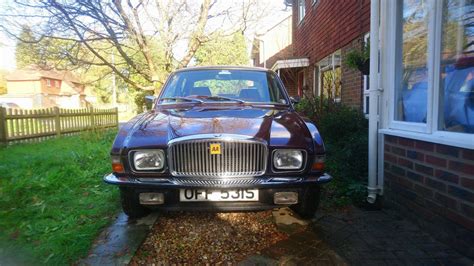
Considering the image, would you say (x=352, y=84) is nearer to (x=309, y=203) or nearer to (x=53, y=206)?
(x=309, y=203)

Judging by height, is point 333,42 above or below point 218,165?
above

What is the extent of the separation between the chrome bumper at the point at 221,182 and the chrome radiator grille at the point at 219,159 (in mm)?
51

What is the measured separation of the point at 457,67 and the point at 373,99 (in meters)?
1.02

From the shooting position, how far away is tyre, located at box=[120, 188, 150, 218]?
3018 mm

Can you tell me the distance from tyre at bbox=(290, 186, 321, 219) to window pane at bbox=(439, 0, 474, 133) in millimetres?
1248

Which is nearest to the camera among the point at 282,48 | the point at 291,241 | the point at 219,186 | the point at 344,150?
the point at 219,186

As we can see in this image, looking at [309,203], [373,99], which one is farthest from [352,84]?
[309,203]

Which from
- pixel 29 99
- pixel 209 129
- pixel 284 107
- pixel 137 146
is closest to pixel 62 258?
pixel 137 146

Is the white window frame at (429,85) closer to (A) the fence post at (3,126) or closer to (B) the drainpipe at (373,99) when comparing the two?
(B) the drainpipe at (373,99)

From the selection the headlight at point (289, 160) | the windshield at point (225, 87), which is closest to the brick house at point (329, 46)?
the windshield at point (225, 87)

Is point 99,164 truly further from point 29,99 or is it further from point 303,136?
point 29,99

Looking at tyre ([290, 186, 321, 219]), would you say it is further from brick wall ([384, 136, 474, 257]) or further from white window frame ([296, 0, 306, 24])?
white window frame ([296, 0, 306, 24])

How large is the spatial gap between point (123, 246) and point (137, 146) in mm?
858

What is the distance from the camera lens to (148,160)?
2.84m
